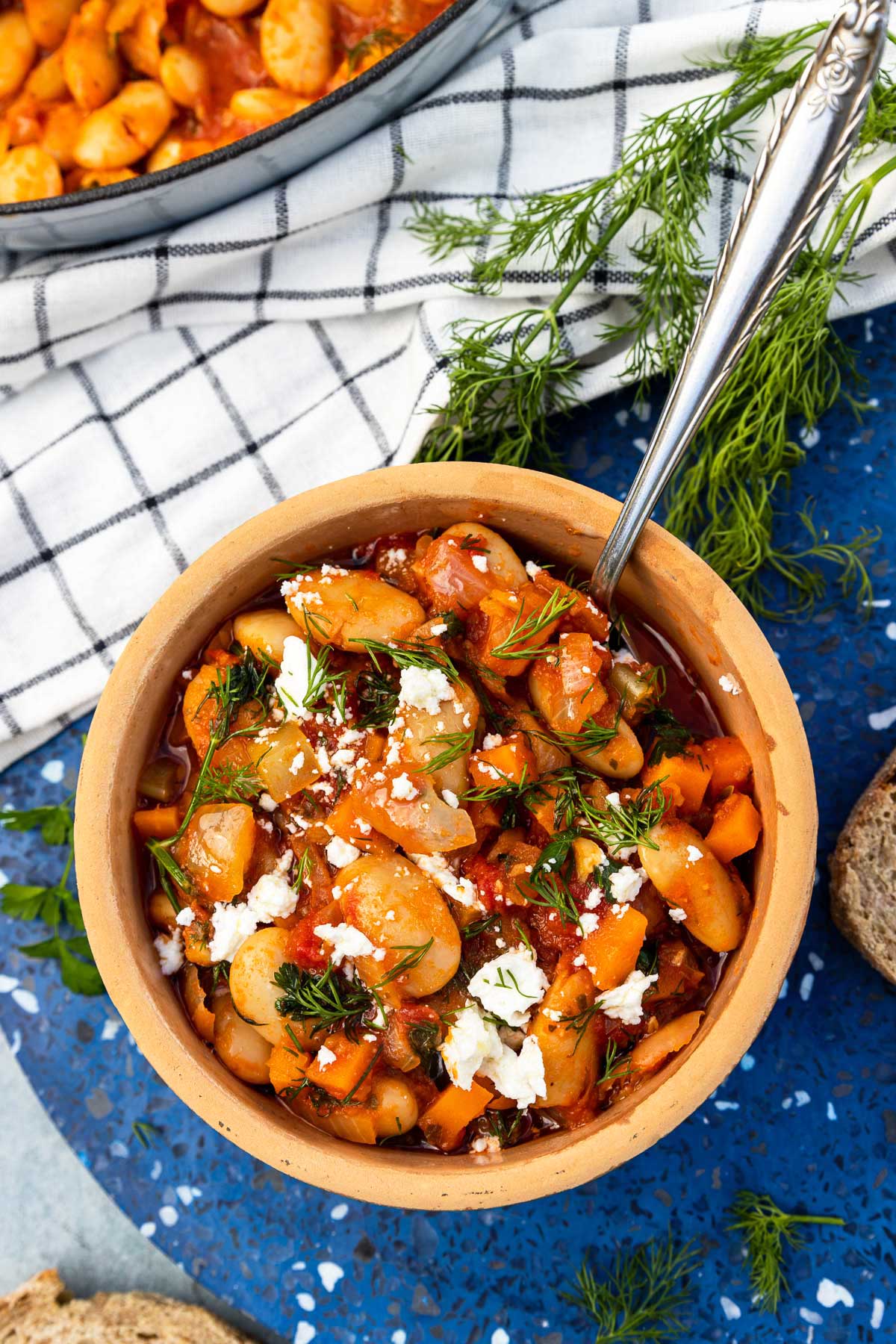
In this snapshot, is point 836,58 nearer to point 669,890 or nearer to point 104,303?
point 669,890

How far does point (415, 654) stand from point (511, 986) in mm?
526

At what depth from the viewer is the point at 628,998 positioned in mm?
1706

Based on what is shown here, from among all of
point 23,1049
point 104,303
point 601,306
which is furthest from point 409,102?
point 23,1049

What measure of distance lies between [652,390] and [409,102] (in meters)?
0.78

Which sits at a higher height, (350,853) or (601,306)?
(601,306)

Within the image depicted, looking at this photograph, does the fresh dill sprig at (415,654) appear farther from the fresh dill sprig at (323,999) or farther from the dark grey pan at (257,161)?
the dark grey pan at (257,161)

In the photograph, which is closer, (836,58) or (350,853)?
(836,58)

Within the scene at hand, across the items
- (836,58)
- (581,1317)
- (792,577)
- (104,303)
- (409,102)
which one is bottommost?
(581,1317)

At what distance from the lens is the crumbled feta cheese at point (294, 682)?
1785mm

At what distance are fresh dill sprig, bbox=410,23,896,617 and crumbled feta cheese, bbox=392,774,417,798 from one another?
83 centimetres

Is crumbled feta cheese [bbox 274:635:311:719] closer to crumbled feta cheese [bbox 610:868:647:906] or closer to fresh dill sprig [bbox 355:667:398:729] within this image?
fresh dill sprig [bbox 355:667:398:729]

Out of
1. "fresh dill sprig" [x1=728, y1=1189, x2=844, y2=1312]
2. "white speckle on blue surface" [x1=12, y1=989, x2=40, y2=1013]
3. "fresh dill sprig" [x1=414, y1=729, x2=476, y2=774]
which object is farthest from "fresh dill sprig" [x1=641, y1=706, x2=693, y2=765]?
"white speckle on blue surface" [x1=12, y1=989, x2=40, y2=1013]

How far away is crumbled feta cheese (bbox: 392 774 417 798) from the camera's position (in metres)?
1.70

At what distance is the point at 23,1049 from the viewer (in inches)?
95.4
